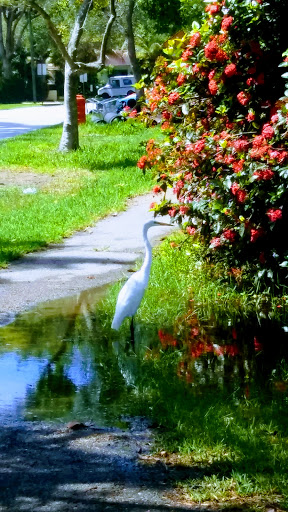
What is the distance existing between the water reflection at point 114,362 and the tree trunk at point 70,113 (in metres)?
12.9

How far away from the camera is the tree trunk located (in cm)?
2066

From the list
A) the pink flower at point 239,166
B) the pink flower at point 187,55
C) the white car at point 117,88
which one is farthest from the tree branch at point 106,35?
the white car at point 117,88

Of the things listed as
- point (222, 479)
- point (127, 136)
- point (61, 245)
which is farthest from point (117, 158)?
point (222, 479)

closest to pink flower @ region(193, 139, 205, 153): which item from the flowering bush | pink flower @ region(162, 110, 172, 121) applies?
the flowering bush

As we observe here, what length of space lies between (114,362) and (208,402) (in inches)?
48.4

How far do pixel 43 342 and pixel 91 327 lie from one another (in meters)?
0.62

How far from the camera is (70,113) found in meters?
20.9

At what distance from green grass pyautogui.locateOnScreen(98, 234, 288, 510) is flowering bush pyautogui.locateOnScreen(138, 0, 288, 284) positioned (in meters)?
0.55

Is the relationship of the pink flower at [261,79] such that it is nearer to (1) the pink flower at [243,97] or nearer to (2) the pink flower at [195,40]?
(1) the pink flower at [243,97]

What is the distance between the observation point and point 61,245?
37.0 ft

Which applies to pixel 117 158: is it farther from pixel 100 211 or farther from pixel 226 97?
pixel 226 97

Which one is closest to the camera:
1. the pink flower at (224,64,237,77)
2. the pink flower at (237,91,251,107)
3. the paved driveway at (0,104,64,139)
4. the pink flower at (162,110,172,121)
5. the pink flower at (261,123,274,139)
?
the pink flower at (261,123,274,139)

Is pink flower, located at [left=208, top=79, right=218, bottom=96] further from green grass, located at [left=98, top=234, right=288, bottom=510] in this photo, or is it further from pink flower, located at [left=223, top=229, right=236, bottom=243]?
green grass, located at [left=98, top=234, right=288, bottom=510]

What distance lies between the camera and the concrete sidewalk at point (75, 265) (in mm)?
8883
